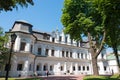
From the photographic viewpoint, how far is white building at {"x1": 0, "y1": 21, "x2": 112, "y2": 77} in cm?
2948

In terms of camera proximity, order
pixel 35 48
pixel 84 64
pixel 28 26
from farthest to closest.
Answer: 1. pixel 84 64
2. pixel 35 48
3. pixel 28 26

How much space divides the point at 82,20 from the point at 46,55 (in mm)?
20713

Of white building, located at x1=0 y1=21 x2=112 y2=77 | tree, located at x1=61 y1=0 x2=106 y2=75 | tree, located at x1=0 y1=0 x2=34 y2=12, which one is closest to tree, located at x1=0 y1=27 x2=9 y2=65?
white building, located at x1=0 y1=21 x2=112 y2=77

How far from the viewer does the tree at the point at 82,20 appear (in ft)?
68.0

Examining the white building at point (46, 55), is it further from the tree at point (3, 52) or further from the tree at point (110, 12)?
the tree at point (110, 12)

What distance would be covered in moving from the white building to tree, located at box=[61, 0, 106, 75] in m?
12.9

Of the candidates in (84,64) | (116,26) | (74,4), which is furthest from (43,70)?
(116,26)

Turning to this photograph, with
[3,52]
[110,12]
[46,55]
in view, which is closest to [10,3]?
[110,12]

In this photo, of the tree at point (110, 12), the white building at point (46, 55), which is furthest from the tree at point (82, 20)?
the white building at point (46, 55)

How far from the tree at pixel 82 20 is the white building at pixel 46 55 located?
1291 centimetres

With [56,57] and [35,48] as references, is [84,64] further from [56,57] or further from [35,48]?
[35,48]

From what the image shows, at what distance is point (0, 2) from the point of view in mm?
10688

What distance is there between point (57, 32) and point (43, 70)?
44.0 ft

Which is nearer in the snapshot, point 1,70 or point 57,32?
point 1,70
